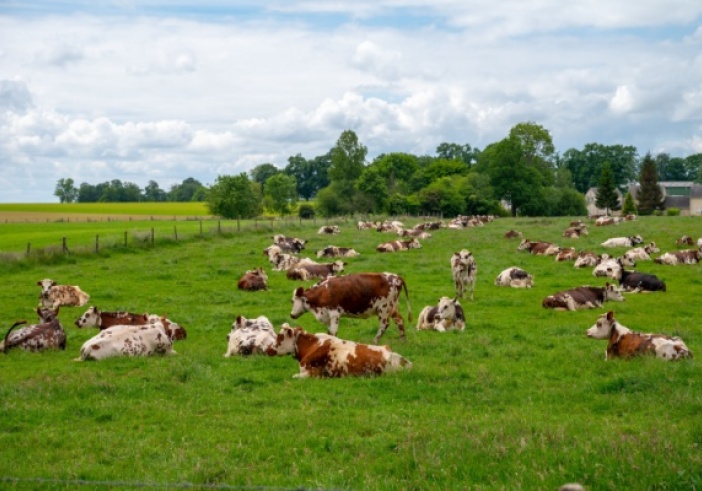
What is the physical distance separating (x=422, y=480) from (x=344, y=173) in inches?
4202

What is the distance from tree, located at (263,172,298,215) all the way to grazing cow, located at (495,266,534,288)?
3852 inches

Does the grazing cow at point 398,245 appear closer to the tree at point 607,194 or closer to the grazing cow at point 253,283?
the grazing cow at point 253,283

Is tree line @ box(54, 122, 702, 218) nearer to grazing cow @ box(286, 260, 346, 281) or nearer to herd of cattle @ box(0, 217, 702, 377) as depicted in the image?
grazing cow @ box(286, 260, 346, 281)

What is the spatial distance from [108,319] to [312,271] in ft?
40.2

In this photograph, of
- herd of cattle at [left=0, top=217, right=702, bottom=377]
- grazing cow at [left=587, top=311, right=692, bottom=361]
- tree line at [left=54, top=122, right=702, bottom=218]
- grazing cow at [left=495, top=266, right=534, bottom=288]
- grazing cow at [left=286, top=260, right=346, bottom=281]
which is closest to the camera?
herd of cattle at [left=0, top=217, right=702, bottom=377]

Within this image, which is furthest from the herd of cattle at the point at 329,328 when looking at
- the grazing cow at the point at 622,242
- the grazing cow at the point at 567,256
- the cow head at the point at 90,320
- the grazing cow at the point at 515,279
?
the grazing cow at the point at 622,242

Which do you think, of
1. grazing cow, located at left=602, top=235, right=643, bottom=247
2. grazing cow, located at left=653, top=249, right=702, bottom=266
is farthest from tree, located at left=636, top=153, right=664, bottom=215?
grazing cow, located at left=653, top=249, right=702, bottom=266

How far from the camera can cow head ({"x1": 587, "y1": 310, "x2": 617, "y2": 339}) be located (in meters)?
14.9

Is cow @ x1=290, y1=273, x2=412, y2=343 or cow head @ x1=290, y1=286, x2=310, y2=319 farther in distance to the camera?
cow head @ x1=290, y1=286, x2=310, y2=319

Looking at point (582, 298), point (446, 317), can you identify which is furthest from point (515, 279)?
point (446, 317)

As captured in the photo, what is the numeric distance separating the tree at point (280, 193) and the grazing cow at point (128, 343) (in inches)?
4240

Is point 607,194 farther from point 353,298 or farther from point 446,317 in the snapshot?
point 353,298

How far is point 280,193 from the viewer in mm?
121688

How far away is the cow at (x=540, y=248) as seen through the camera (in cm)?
3484
